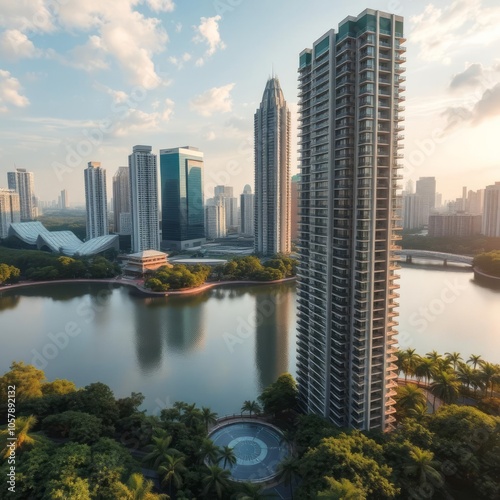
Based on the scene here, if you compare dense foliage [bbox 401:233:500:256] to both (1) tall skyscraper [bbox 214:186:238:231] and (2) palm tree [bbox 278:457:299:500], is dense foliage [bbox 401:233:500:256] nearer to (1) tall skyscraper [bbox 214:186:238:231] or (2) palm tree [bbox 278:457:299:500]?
(2) palm tree [bbox 278:457:299:500]

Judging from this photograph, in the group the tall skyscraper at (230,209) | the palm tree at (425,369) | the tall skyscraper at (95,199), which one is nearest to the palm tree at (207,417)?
the palm tree at (425,369)

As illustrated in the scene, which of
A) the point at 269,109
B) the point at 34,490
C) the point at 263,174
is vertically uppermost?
the point at 269,109

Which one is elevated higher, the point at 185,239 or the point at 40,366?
the point at 185,239

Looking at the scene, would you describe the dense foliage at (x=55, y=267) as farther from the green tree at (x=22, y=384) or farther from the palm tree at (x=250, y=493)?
the palm tree at (x=250, y=493)

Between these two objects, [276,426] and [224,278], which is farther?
[224,278]

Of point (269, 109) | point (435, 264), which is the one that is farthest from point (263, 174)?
point (435, 264)

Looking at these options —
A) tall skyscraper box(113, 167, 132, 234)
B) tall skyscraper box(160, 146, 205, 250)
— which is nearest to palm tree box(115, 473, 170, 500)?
tall skyscraper box(160, 146, 205, 250)

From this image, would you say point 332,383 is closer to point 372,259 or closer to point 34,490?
point 372,259
